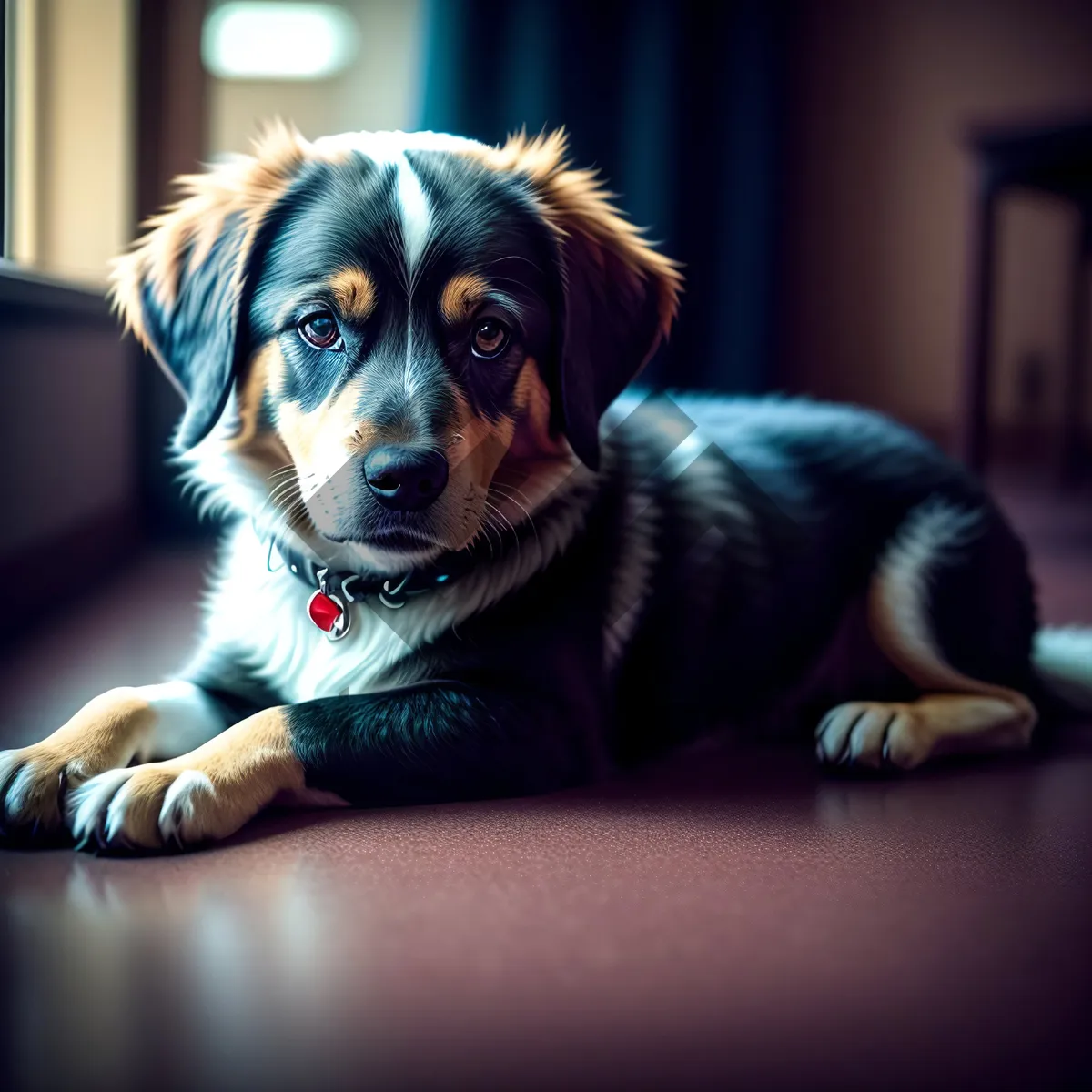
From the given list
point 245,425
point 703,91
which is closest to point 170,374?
point 245,425

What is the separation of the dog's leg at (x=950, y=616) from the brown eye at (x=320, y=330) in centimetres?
96

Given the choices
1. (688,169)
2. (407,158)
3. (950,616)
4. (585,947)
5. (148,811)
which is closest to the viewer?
(585,947)

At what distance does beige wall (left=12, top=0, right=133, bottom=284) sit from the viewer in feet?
9.84

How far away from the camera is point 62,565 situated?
117 inches

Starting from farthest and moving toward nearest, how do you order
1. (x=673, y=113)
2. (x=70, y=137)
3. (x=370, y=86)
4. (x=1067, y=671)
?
1. (x=673, y=113)
2. (x=370, y=86)
3. (x=70, y=137)
4. (x=1067, y=671)

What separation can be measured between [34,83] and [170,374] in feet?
5.47

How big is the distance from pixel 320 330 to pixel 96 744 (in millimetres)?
590

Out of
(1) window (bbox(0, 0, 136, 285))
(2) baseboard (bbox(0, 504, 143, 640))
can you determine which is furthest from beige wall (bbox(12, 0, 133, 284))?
(2) baseboard (bbox(0, 504, 143, 640))

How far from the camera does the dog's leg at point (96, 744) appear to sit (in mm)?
1491

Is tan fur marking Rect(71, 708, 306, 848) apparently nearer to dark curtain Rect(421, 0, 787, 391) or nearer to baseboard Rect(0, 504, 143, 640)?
baseboard Rect(0, 504, 143, 640)

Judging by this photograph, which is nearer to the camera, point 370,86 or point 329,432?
point 329,432

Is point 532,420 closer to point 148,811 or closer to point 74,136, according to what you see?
point 148,811

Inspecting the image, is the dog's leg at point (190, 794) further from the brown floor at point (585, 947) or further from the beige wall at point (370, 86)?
the beige wall at point (370, 86)

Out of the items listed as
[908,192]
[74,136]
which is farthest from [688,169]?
[74,136]
